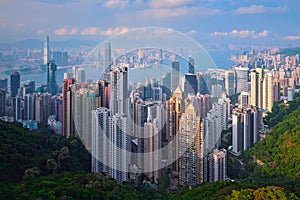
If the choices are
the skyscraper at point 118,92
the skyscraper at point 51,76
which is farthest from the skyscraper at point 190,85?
the skyscraper at point 51,76

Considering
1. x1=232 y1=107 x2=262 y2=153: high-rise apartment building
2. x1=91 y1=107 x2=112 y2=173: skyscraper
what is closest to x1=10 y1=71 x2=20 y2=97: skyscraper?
x1=91 y1=107 x2=112 y2=173: skyscraper

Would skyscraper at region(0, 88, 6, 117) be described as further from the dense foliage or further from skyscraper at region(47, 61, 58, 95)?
the dense foliage

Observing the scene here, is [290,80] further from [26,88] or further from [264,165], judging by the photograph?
[26,88]

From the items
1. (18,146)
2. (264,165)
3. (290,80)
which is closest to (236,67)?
(290,80)

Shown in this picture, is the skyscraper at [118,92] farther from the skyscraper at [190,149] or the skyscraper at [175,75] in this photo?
the skyscraper at [190,149]

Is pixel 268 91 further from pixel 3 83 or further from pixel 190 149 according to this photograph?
pixel 3 83

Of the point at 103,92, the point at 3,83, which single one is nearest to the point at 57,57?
the point at 3,83
